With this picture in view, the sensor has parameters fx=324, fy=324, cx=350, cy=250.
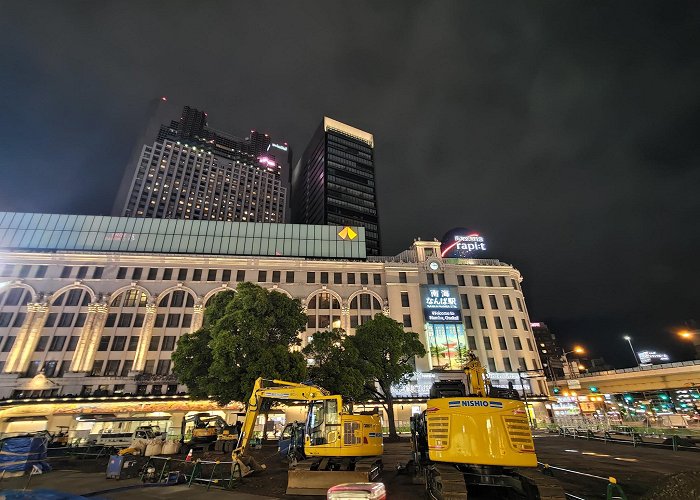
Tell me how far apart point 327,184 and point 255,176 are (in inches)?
1586

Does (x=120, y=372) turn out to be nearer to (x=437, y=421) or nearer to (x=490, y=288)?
(x=437, y=421)

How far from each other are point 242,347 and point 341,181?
333 ft

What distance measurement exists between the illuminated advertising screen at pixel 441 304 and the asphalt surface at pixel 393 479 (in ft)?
101

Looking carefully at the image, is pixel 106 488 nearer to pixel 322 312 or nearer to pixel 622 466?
pixel 622 466

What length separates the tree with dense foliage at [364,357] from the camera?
32.2m

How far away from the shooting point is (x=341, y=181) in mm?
122750

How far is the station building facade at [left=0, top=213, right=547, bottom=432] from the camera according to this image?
1678 inches

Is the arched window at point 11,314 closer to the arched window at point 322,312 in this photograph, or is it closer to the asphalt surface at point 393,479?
the asphalt surface at point 393,479

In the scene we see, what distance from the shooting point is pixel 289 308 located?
31734 millimetres

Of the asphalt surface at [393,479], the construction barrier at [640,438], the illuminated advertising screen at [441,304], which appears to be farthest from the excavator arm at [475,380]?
the illuminated advertising screen at [441,304]

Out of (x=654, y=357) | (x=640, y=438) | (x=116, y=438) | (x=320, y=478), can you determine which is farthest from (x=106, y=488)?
(x=654, y=357)

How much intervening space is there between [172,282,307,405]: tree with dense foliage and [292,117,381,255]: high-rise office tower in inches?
3278

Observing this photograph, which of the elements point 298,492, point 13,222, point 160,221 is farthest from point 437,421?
point 13,222

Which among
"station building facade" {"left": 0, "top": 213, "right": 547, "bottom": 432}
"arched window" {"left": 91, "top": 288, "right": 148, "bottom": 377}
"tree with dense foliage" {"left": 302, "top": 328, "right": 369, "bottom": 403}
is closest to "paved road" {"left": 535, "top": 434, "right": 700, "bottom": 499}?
"tree with dense foliage" {"left": 302, "top": 328, "right": 369, "bottom": 403}
